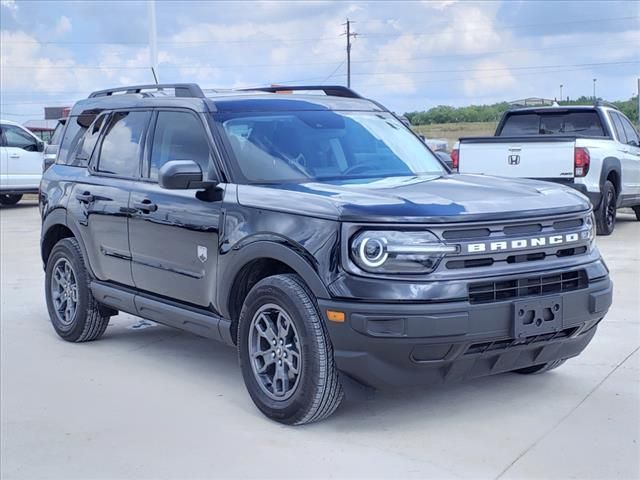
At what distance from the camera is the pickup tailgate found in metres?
12.2

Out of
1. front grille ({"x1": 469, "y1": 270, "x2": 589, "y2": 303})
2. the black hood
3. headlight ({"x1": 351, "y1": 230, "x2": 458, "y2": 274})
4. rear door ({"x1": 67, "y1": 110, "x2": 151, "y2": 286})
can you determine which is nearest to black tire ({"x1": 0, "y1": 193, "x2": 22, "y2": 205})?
rear door ({"x1": 67, "y1": 110, "x2": 151, "y2": 286})

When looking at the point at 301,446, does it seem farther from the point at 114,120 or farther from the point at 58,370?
the point at 114,120

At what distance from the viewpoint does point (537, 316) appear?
467 cm

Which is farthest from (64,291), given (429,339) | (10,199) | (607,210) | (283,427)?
(10,199)

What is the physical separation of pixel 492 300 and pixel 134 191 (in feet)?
9.14

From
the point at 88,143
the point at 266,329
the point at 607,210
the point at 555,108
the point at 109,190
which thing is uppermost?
the point at 555,108

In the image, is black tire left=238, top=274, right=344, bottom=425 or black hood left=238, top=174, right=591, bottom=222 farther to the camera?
black tire left=238, top=274, right=344, bottom=425

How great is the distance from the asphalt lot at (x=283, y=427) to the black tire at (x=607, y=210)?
6017 mm

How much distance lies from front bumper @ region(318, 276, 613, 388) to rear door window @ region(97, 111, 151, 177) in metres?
2.42

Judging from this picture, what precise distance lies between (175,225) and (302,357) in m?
1.47

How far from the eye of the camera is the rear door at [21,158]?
19.5 metres

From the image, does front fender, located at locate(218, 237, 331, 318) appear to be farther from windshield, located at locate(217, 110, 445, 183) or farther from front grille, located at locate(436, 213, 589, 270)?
front grille, located at locate(436, 213, 589, 270)

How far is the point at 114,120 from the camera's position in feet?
22.6

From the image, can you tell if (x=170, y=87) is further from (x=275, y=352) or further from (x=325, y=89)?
(x=275, y=352)
